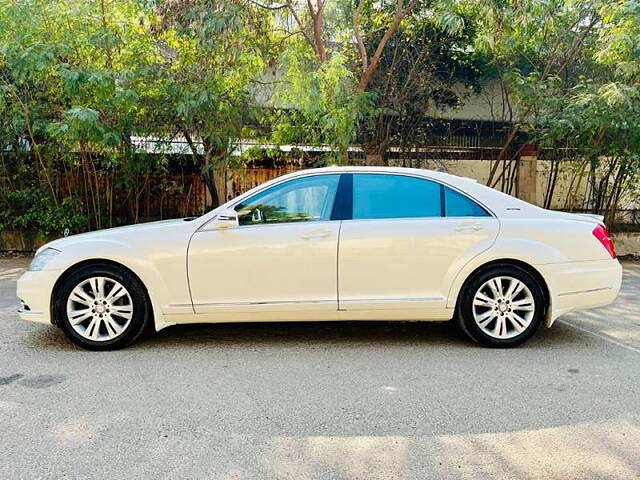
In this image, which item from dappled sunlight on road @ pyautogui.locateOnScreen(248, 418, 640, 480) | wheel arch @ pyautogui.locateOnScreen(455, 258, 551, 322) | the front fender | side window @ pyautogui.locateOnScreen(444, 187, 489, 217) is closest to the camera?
dappled sunlight on road @ pyautogui.locateOnScreen(248, 418, 640, 480)

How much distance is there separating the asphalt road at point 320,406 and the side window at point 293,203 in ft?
3.79

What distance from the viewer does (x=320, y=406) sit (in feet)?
12.3

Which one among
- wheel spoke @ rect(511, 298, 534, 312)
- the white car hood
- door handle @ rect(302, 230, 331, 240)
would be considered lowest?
wheel spoke @ rect(511, 298, 534, 312)

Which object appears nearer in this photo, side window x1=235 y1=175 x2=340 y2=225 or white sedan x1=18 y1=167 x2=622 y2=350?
white sedan x1=18 y1=167 x2=622 y2=350

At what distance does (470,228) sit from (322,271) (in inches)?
53.0

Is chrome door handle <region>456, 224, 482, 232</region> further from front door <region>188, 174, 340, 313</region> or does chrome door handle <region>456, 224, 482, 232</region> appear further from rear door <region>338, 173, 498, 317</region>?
front door <region>188, 174, 340, 313</region>

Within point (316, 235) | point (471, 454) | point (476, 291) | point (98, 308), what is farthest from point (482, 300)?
point (98, 308)

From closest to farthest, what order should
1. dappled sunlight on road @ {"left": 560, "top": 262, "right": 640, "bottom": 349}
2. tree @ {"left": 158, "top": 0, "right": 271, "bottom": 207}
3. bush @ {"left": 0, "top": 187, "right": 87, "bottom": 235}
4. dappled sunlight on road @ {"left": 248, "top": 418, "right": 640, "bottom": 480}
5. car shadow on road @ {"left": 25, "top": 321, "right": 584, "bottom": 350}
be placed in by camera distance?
dappled sunlight on road @ {"left": 248, "top": 418, "right": 640, "bottom": 480} < car shadow on road @ {"left": 25, "top": 321, "right": 584, "bottom": 350} < dappled sunlight on road @ {"left": 560, "top": 262, "right": 640, "bottom": 349} < tree @ {"left": 158, "top": 0, "right": 271, "bottom": 207} < bush @ {"left": 0, "top": 187, "right": 87, "bottom": 235}

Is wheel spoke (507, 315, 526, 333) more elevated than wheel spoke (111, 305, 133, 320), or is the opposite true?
wheel spoke (111, 305, 133, 320)

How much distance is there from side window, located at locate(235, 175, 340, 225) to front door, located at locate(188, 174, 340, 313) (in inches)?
3.3

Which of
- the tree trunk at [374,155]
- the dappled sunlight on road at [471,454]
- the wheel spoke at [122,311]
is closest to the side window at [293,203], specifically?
the wheel spoke at [122,311]

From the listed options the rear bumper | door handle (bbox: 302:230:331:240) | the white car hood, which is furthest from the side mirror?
the rear bumper

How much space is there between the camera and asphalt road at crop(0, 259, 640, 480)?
2.99 m

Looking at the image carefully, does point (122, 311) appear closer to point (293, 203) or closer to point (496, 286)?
point (293, 203)
